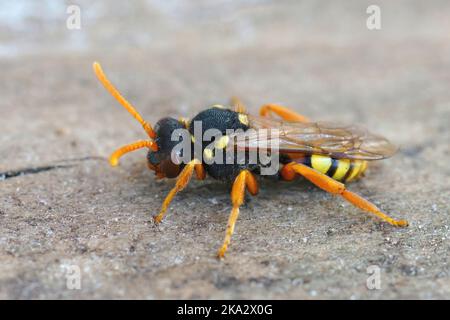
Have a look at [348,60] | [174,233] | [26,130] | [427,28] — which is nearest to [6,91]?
[26,130]

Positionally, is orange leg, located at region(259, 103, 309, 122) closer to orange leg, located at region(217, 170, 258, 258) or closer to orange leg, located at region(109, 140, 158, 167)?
orange leg, located at region(217, 170, 258, 258)

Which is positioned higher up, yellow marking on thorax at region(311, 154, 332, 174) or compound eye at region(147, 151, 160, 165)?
compound eye at region(147, 151, 160, 165)

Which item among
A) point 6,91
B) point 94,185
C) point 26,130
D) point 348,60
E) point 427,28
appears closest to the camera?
point 94,185

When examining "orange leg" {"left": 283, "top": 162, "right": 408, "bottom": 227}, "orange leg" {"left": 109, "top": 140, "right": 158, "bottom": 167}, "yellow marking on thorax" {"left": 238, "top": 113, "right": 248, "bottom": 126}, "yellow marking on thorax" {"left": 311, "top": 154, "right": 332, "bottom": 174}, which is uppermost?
"yellow marking on thorax" {"left": 238, "top": 113, "right": 248, "bottom": 126}

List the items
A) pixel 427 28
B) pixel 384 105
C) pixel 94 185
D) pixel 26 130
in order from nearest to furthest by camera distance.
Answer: pixel 94 185 < pixel 26 130 < pixel 384 105 < pixel 427 28

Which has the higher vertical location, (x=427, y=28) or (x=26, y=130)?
(x=427, y=28)

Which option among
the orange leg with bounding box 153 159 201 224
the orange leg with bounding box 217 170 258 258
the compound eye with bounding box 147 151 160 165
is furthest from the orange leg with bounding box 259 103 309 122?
the compound eye with bounding box 147 151 160 165

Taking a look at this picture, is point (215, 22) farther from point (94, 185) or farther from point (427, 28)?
point (94, 185)
